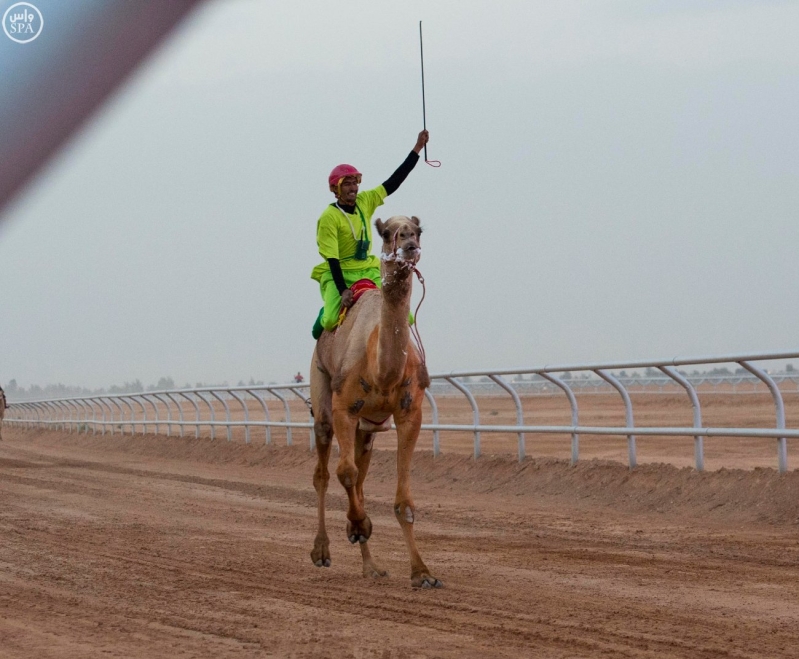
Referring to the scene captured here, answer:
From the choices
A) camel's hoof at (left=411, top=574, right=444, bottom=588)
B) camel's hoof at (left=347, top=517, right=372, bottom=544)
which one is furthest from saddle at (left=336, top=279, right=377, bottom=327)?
camel's hoof at (left=411, top=574, right=444, bottom=588)

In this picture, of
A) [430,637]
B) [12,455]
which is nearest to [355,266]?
[430,637]

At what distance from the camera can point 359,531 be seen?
298 inches

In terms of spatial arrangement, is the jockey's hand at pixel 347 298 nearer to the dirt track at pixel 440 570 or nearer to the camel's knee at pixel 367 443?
the camel's knee at pixel 367 443

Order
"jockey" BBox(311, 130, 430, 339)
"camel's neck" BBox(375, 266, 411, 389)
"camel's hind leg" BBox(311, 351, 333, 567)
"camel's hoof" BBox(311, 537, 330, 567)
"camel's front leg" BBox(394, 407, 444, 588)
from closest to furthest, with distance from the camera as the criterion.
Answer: "camel's neck" BBox(375, 266, 411, 389) < "camel's front leg" BBox(394, 407, 444, 588) < "camel's hoof" BBox(311, 537, 330, 567) < "jockey" BBox(311, 130, 430, 339) < "camel's hind leg" BBox(311, 351, 333, 567)

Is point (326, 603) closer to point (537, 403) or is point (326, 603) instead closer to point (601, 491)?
point (601, 491)

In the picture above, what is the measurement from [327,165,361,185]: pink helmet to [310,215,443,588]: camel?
864 mm

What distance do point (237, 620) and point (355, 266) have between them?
3212 mm

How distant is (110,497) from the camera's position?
13.8 metres

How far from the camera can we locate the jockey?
816 centimetres

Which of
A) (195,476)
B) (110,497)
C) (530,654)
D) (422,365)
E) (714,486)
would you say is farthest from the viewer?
(195,476)

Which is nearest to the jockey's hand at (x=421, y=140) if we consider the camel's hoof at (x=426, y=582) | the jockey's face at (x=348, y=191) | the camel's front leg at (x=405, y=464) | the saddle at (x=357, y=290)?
the jockey's face at (x=348, y=191)

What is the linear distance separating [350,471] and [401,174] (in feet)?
7.47

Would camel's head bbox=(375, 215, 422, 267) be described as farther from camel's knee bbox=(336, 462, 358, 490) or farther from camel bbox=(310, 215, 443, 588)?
camel's knee bbox=(336, 462, 358, 490)

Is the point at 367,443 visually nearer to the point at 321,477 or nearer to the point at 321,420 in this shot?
the point at 321,420
